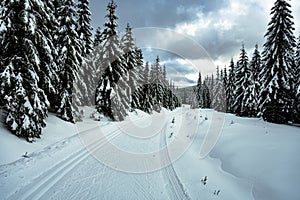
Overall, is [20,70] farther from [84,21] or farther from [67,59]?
[84,21]

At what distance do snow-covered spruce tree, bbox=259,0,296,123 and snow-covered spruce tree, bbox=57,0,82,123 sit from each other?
2094 cm

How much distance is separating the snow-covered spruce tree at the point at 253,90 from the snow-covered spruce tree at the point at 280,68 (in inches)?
442

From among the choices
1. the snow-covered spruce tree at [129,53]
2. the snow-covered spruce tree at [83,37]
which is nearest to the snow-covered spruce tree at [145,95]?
the snow-covered spruce tree at [129,53]

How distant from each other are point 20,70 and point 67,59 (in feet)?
26.0

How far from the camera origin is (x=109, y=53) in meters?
23.6

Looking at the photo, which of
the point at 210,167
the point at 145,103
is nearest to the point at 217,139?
the point at 210,167

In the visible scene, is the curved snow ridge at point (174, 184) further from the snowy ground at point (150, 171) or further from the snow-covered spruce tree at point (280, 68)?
the snow-covered spruce tree at point (280, 68)

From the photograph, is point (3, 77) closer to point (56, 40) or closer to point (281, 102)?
point (56, 40)

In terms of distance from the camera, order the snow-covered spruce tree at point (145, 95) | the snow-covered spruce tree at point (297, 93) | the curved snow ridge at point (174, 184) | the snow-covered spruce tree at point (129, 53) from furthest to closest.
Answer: the snow-covered spruce tree at point (145, 95), the snow-covered spruce tree at point (129, 53), the snow-covered spruce tree at point (297, 93), the curved snow ridge at point (174, 184)

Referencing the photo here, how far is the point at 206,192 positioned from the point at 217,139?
6.19m

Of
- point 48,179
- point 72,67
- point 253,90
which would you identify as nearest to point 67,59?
point 72,67

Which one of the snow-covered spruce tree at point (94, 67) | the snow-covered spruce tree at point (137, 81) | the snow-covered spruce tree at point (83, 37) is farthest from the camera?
the snow-covered spruce tree at point (137, 81)

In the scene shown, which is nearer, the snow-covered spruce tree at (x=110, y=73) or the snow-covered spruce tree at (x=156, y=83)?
the snow-covered spruce tree at (x=110, y=73)

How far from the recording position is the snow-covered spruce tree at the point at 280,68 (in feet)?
69.2
